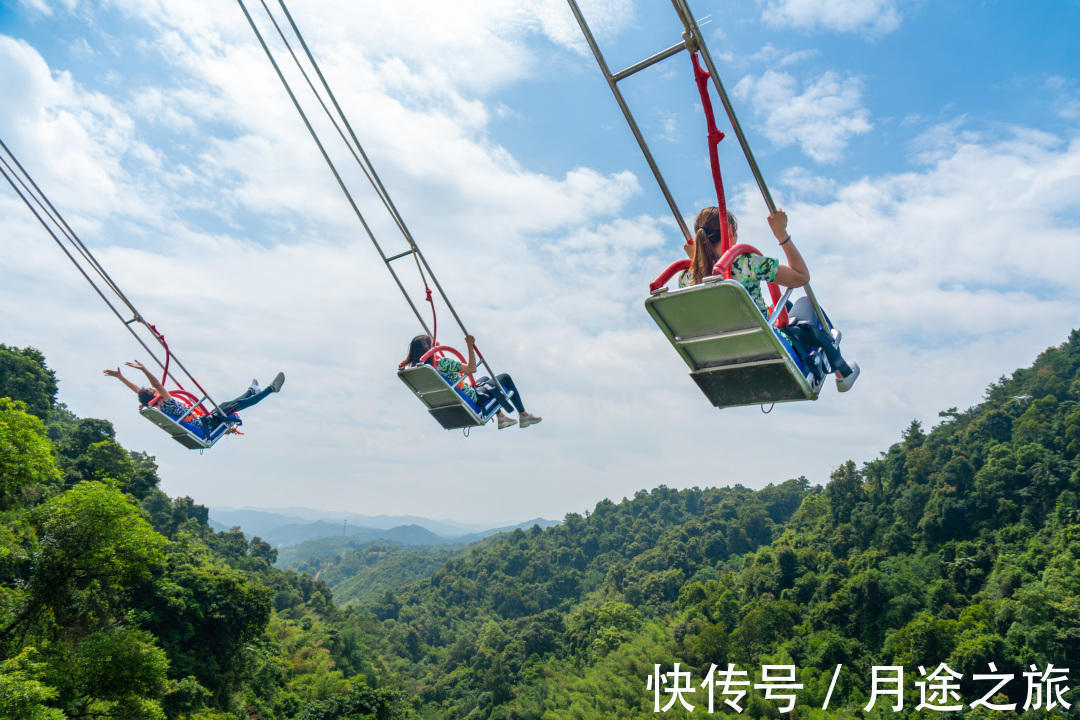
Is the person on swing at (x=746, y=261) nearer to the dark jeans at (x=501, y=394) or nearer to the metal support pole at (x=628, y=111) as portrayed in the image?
the metal support pole at (x=628, y=111)

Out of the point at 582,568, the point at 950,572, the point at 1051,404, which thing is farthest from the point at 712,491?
the point at 950,572

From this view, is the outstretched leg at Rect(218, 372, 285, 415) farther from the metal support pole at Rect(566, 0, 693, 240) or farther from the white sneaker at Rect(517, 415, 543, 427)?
the metal support pole at Rect(566, 0, 693, 240)

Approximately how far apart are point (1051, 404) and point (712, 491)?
6510cm

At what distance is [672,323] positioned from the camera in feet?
15.6

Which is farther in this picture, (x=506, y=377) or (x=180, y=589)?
(x=180, y=589)

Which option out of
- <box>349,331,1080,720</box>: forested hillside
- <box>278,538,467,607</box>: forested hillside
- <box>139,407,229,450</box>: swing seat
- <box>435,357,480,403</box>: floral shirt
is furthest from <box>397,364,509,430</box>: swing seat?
<box>278,538,467,607</box>: forested hillside

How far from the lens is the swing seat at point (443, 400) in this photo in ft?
27.6

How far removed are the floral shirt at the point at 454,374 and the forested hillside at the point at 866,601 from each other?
30.2m

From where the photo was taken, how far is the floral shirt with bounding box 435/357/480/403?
8625 mm

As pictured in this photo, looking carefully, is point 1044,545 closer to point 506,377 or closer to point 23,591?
point 506,377

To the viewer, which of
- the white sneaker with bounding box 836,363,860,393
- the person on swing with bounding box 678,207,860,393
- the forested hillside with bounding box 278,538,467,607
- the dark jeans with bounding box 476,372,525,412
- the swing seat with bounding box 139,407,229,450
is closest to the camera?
the person on swing with bounding box 678,207,860,393

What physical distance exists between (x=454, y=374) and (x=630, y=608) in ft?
194

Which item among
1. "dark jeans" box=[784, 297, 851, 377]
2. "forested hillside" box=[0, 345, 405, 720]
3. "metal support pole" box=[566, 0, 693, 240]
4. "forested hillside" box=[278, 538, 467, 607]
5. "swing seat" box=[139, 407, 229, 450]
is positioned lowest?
"forested hillside" box=[278, 538, 467, 607]

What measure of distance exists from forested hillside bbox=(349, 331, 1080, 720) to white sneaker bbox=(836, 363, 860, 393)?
29.8 metres
